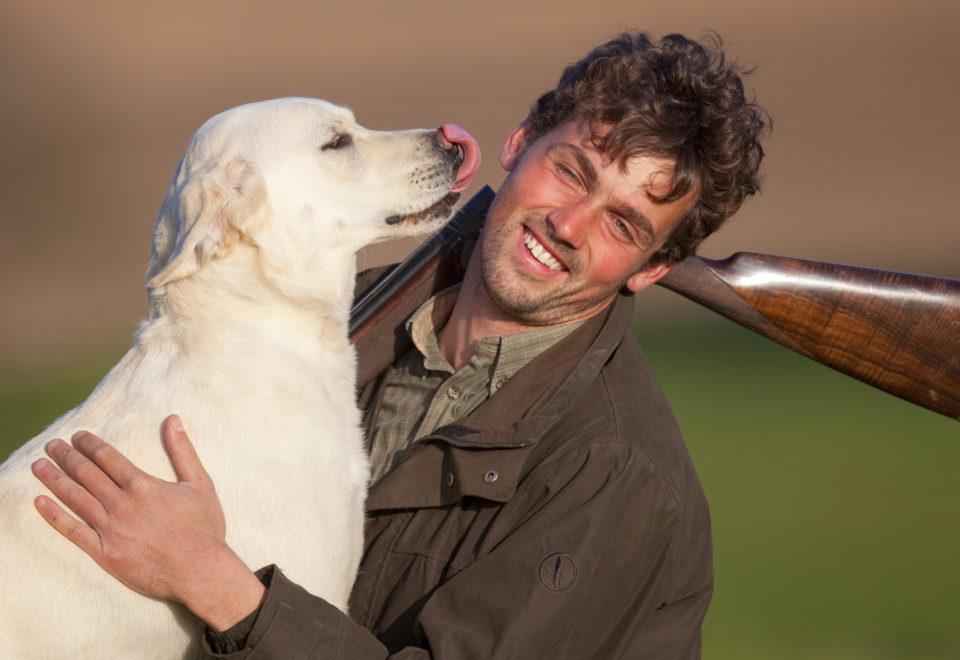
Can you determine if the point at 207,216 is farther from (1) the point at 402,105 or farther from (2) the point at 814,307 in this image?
(1) the point at 402,105

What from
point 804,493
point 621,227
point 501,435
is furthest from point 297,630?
point 804,493

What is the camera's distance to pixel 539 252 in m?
3.86

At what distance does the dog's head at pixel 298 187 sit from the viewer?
11.4 feet

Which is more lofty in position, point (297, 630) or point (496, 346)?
point (496, 346)

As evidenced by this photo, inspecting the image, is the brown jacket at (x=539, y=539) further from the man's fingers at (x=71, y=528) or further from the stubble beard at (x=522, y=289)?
the man's fingers at (x=71, y=528)

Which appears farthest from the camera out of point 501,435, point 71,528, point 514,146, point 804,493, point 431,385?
point 804,493

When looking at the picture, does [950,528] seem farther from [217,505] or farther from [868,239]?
[868,239]

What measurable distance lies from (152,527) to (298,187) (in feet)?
3.44

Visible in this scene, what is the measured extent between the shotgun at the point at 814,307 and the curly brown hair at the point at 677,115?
0.80 feet

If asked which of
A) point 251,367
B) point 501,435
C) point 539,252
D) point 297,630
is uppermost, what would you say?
point 539,252

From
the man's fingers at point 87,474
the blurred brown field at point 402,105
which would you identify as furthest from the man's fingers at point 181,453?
the blurred brown field at point 402,105

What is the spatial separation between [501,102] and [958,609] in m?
15.5

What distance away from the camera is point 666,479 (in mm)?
3357

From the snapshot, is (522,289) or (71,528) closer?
(71,528)
